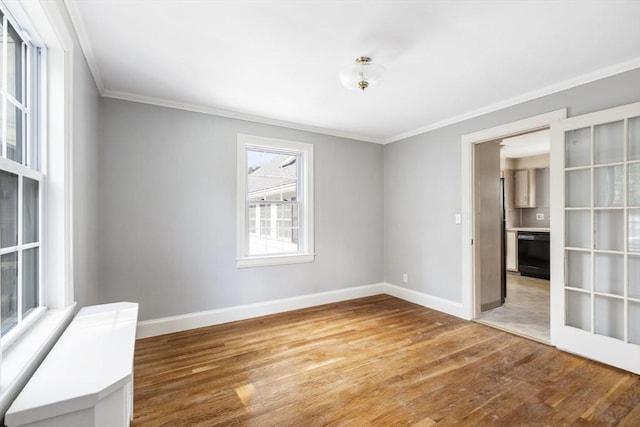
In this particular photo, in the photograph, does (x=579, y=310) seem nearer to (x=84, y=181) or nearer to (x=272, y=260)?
(x=272, y=260)

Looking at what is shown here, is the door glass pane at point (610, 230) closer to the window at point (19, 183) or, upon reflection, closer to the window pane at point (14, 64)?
the window at point (19, 183)

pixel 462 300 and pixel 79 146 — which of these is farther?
pixel 462 300

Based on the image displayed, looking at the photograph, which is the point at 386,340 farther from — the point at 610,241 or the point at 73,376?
the point at 73,376

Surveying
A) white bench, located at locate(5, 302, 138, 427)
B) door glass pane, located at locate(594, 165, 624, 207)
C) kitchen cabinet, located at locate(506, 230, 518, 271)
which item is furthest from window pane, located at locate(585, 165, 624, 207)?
kitchen cabinet, located at locate(506, 230, 518, 271)

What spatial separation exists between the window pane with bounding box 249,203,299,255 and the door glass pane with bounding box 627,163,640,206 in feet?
10.9

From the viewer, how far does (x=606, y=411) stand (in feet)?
6.34

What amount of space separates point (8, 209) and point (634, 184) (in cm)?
399

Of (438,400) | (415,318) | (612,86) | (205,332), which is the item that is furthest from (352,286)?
(612,86)

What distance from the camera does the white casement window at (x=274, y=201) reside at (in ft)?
12.1

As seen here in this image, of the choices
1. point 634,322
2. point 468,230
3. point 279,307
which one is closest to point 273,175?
point 279,307

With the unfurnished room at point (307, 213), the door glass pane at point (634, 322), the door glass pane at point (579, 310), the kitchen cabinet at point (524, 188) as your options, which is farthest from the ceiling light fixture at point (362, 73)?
the kitchen cabinet at point (524, 188)

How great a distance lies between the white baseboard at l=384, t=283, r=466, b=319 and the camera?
3.76m

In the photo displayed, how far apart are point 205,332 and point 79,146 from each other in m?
2.14

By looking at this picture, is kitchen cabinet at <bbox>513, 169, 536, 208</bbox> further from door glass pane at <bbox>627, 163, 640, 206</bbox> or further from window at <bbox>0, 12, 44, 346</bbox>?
window at <bbox>0, 12, 44, 346</bbox>
